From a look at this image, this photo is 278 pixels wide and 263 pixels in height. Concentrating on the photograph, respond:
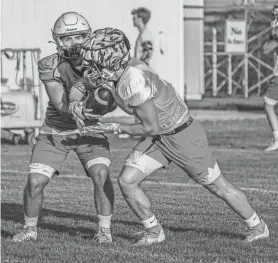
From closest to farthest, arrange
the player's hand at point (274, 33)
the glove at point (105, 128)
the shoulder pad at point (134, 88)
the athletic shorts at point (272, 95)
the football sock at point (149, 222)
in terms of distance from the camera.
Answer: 1. the shoulder pad at point (134, 88)
2. the glove at point (105, 128)
3. the football sock at point (149, 222)
4. the player's hand at point (274, 33)
5. the athletic shorts at point (272, 95)

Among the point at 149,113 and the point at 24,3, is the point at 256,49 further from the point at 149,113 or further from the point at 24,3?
the point at 149,113

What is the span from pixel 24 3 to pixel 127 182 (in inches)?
433

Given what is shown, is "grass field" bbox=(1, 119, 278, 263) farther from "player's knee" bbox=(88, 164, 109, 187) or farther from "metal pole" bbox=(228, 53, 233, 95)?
"metal pole" bbox=(228, 53, 233, 95)

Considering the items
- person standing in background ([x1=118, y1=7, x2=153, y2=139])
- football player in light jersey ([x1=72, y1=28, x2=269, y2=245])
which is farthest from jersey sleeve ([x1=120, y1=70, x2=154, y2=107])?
person standing in background ([x1=118, y1=7, x2=153, y2=139])

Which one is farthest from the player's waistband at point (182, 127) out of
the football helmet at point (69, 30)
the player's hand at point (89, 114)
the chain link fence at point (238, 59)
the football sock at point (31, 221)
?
the chain link fence at point (238, 59)

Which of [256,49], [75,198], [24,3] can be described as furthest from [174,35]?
[256,49]

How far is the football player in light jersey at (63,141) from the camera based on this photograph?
26.7ft

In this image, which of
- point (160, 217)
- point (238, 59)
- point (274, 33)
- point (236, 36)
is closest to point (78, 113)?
point (160, 217)

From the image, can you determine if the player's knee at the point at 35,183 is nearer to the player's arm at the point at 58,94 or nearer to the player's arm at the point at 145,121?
the player's arm at the point at 58,94

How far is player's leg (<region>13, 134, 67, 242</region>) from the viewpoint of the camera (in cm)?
823

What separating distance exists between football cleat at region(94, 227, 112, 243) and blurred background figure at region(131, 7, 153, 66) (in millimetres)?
8018

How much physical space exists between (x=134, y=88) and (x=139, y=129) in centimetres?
30

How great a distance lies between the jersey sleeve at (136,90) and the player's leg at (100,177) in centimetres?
97

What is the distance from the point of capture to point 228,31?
26.8m
